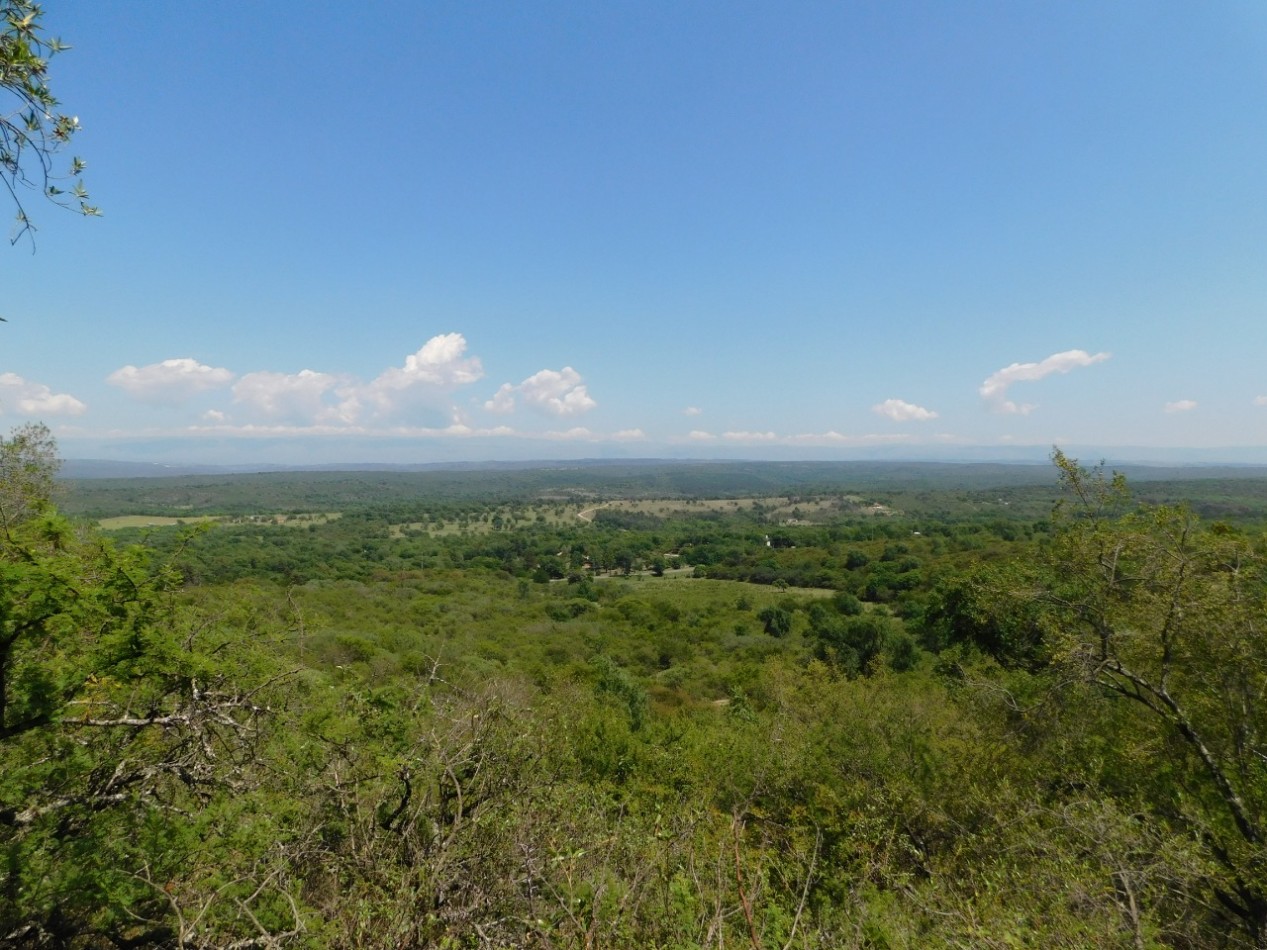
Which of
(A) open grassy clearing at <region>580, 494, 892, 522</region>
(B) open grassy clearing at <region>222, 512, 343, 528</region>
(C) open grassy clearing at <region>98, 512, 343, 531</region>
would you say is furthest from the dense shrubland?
(A) open grassy clearing at <region>580, 494, 892, 522</region>

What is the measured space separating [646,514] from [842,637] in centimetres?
11900

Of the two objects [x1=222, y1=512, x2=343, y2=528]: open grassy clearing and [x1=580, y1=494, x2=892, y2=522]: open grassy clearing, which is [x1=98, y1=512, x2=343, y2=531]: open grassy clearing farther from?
[x1=580, y1=494, x2=892, y2=522]: open grassy clearing

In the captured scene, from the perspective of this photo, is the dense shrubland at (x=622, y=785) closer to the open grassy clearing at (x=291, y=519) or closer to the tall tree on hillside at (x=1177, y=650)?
the tall tree on hillside at (x=1177, y=650)

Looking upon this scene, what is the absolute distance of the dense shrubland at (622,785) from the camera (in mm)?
5129

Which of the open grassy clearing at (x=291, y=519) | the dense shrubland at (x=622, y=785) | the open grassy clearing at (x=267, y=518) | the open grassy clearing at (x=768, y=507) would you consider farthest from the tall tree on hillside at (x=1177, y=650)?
the open grassy clearing at (x=291, y=519)

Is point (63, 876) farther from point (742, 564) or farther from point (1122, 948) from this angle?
point (742, 564)

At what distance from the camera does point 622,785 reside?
14484 millimetres

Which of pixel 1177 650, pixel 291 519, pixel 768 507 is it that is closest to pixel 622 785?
pixel 1177 650

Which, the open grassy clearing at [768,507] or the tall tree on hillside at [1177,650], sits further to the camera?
the open grassy clearing at [768,507]

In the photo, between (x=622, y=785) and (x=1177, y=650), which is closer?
(x=1177, y=650)

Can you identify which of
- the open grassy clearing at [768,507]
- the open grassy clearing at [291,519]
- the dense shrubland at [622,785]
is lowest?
the open grassy clearing at [768,507]

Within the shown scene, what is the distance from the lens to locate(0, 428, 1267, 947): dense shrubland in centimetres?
513

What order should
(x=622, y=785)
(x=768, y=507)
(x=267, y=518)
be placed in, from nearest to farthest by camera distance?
1. (x=622, y=785)
2. (x=267, y=518)
3. (x=768, y=507)

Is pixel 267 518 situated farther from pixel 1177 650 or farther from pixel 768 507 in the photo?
pixel 1177 650
